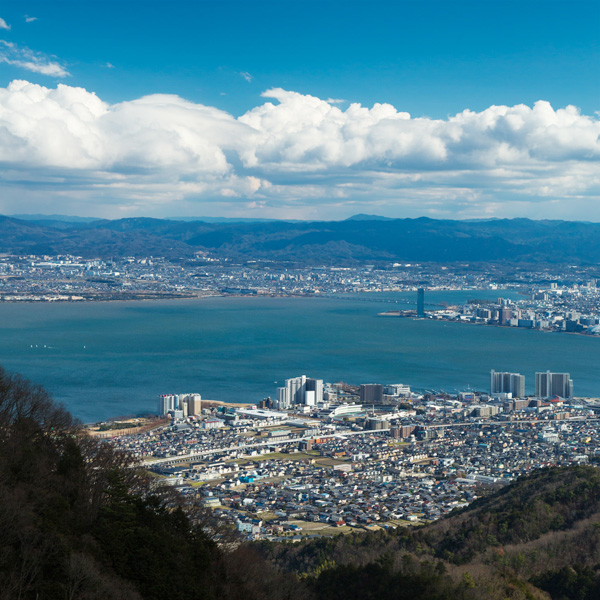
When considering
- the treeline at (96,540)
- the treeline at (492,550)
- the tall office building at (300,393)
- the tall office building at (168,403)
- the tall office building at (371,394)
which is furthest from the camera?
the tall office building at (371,394)

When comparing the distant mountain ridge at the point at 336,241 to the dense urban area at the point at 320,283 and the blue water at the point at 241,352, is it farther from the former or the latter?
the blue water at the point at 241,352

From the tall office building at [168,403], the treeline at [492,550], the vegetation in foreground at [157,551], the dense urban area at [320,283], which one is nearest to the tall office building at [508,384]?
the tall office building at [168,403]

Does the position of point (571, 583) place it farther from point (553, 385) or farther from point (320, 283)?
point (320, 283)

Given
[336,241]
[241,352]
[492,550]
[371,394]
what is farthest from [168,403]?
[336,241]

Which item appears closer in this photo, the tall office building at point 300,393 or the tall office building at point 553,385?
the tall office building at point 300,393

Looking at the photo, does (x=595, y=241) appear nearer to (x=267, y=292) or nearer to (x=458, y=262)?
(x=458, y=262)
